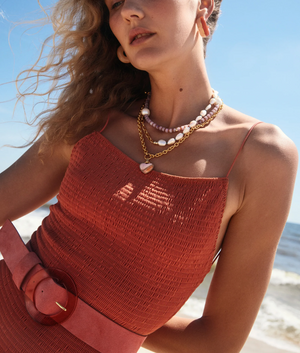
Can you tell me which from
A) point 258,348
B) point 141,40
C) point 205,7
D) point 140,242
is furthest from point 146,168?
point 258,348

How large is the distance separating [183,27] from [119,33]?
300 millimetres

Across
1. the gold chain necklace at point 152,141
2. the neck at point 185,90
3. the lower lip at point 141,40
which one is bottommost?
the gold chain necklace at point 152,141

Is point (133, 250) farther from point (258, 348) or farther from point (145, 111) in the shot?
point (258, 348)

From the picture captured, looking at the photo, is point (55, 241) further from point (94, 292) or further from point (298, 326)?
point (298, 326)

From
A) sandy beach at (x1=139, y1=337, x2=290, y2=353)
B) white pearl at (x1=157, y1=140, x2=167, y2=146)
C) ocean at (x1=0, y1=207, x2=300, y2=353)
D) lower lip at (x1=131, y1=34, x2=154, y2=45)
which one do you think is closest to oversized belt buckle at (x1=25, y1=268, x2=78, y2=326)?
white pearl at (x1=157, y1=140, x2=167, y2=146)

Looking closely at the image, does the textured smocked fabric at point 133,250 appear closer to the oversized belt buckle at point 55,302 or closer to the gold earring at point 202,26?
the oversized belt buckle at point 55,302

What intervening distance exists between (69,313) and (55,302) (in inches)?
2.6

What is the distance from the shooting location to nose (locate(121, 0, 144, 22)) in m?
1.42

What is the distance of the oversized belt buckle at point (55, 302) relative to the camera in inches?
49.7

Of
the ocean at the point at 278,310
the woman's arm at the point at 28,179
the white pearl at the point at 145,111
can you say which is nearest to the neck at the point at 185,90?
the white pearl at the point at 145,111

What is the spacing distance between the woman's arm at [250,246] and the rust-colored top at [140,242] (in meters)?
0.11

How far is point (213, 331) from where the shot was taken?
55.9 inches

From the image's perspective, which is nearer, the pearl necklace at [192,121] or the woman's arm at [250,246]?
the woman's arm at [250,246]

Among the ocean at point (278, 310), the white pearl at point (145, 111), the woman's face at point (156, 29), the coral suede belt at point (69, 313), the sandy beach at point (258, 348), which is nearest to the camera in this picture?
the coral suede belt at point (69, 313)
